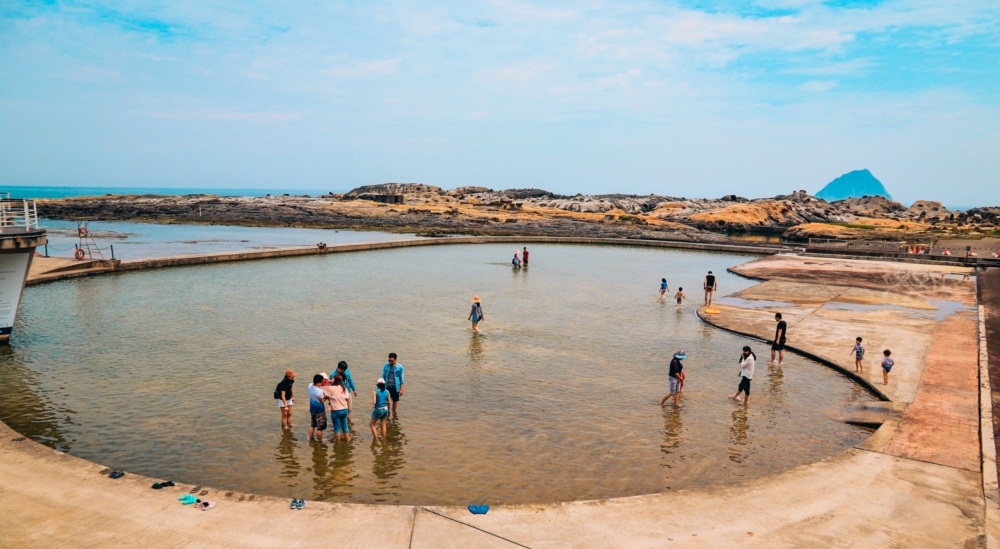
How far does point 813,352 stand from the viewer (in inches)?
726

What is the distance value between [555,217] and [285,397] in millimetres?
89868

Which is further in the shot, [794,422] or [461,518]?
[794,422]

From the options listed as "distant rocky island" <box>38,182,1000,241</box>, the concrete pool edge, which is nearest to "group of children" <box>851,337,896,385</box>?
the concrete pool edge

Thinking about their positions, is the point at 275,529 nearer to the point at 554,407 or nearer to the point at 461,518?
the point at 461,518

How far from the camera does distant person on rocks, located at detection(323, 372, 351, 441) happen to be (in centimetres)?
1116

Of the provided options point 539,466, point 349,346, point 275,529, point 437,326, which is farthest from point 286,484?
point 437,326

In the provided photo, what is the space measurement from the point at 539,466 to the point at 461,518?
2.66 meters

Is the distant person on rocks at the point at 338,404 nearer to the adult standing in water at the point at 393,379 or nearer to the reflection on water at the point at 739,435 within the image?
the adult standing in water at the point at 393,379

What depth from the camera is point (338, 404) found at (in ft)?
37.0

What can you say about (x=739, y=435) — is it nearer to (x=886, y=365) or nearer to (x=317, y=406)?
(x=886, y=365)

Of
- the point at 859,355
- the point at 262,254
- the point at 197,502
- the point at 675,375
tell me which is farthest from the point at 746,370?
the point at 262,254

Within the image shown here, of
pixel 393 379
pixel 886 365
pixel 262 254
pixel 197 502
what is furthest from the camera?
pixel 262 254

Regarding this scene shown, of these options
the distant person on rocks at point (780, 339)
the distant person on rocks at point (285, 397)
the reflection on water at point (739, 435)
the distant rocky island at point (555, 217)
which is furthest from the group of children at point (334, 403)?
A: the distant rocky island at point (555, 217)

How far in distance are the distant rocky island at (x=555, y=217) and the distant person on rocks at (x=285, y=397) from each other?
60.5 metres
